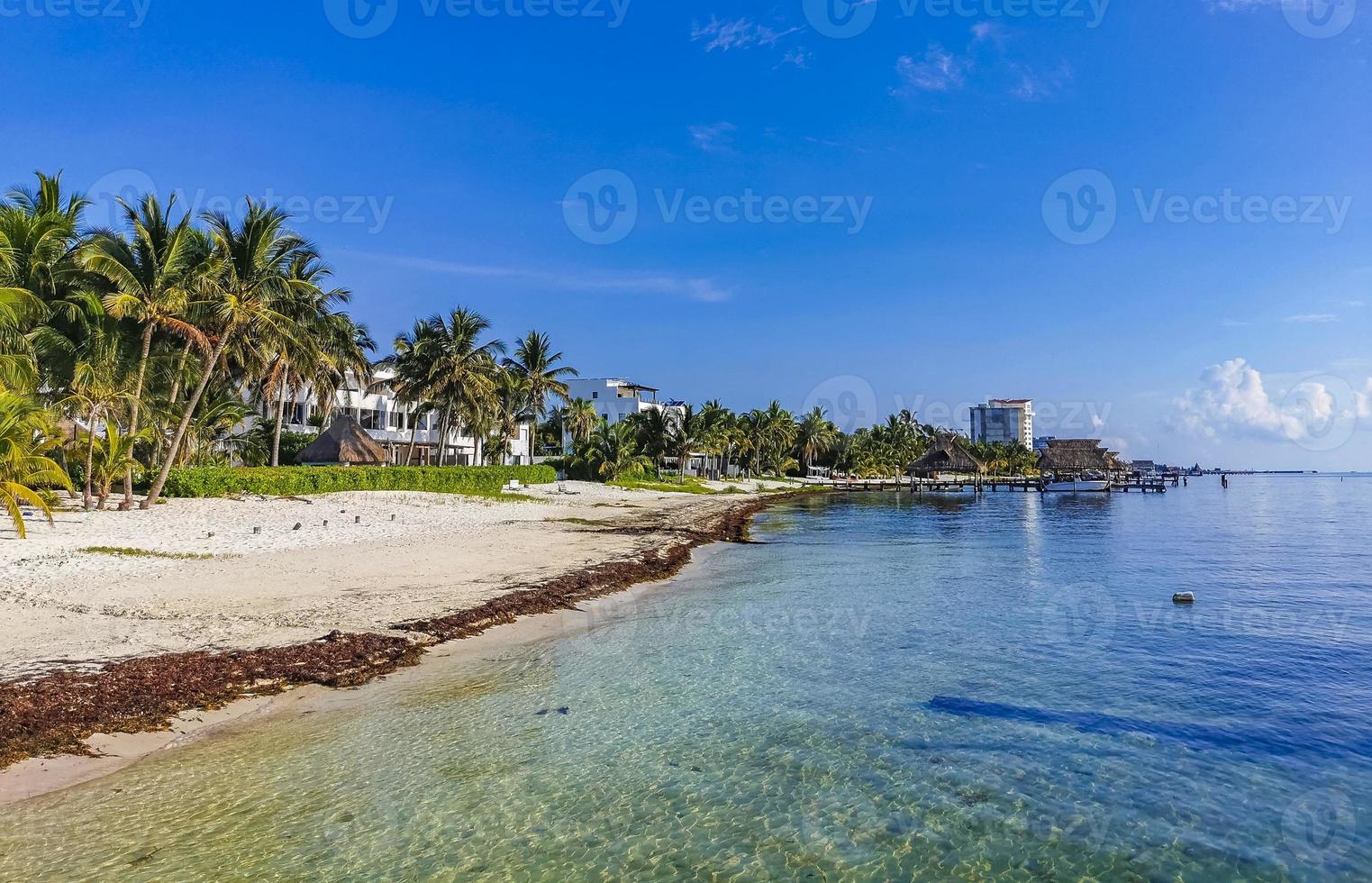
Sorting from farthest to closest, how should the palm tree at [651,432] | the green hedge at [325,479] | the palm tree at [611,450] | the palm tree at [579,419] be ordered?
the palm tree at [579,419] < the palm tree at [651,432] < the palm tree at [611,450] < the green hedge at [325,479]

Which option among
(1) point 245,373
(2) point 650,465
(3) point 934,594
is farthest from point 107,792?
(2) point 650,465

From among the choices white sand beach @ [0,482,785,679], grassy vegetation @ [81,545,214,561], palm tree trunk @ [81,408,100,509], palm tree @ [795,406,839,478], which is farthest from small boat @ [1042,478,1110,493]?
grassy vegetation @ [81,545,214,561]

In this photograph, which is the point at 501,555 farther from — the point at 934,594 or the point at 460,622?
the point at 934,594

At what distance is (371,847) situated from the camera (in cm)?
643

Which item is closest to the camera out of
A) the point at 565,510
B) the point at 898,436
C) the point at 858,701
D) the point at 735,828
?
the point at 735,828

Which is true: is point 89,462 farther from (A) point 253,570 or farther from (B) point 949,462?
(B) point 949,462

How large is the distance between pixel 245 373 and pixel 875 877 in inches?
1780

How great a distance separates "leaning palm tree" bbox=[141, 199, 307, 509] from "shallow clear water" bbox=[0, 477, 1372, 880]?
23736 millimetres

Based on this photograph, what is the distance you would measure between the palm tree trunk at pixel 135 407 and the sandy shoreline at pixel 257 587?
60.2 inches

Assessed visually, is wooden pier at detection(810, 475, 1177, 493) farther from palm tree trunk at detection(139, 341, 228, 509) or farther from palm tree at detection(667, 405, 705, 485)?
palm tree trunk at detection(139, 341, 228, 509)

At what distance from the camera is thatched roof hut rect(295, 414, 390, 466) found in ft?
150

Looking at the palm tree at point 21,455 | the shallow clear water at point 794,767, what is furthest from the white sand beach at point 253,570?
the shallow clear water at point 794,767

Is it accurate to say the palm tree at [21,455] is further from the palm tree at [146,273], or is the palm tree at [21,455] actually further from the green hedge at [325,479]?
the green hedge at [325,479]

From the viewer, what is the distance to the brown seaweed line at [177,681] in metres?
8.07
